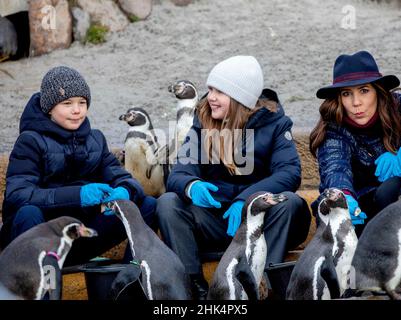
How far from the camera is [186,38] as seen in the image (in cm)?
742

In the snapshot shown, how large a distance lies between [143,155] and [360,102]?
1.47m

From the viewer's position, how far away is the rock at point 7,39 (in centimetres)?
709

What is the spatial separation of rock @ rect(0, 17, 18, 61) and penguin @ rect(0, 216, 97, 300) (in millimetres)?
3450

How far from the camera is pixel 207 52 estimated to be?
7.24 meters

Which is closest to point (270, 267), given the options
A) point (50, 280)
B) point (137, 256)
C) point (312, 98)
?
point (137, 256)

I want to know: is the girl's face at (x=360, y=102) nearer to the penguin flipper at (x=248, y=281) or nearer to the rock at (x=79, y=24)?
the penguin flipper at (x=248, y=281)

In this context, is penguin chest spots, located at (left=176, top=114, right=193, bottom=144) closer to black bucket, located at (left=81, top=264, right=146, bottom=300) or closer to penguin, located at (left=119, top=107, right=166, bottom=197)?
penguin, located at (left=119, top=107, right=166, bottom=197)

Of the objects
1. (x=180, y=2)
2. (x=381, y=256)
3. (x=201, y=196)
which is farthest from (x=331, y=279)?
(x=180, y=2)

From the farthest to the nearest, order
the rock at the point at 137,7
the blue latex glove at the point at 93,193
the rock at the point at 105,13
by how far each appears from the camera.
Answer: the rock at the point at 137,7 < the rock at the point at 105,13 < the blue latex glove at the point at 93,193

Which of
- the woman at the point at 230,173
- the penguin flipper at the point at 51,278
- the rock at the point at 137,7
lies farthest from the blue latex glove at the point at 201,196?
the rock at the point at 137,7

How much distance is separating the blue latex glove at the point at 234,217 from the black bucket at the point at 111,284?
1.58 ft

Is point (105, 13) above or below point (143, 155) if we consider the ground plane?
above

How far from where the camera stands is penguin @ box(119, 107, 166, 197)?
543cm

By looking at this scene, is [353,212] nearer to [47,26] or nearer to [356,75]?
[356,75]
